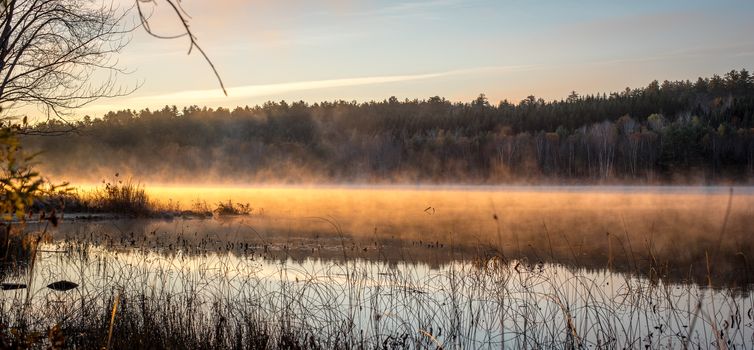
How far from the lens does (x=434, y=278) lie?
11133mm

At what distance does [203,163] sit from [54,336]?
339ft

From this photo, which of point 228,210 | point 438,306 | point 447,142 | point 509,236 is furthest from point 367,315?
point 447,142

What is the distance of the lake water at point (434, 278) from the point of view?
7953 mm

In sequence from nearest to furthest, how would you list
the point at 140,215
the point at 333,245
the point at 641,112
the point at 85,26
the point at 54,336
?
1. the point at 54,336
2. the point at 85,26
3. the point at 333,245
4. the point at 140,215
5. the point at 641,112

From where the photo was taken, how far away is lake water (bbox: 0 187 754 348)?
795 centimetres

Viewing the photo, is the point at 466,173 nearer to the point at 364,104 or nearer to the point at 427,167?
the point at 427,167

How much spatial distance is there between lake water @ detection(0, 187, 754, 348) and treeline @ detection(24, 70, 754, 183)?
198 ft

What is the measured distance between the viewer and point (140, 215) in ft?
81.3

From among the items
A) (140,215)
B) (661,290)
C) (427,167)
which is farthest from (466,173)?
(661,290)

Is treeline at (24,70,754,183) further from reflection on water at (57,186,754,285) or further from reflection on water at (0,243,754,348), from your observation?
reflection on water at (0,243,754,348)

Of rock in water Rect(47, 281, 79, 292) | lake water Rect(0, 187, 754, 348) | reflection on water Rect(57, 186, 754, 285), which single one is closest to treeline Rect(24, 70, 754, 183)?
reflection on water Rect(57, 186, 754, 285)

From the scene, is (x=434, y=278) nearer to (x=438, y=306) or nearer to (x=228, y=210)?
(x=438, y=306)

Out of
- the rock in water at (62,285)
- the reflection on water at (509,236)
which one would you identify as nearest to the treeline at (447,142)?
the reflection on water at (509,236)

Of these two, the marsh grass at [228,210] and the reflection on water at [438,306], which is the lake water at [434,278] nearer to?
the reflection on water at [438,306]
